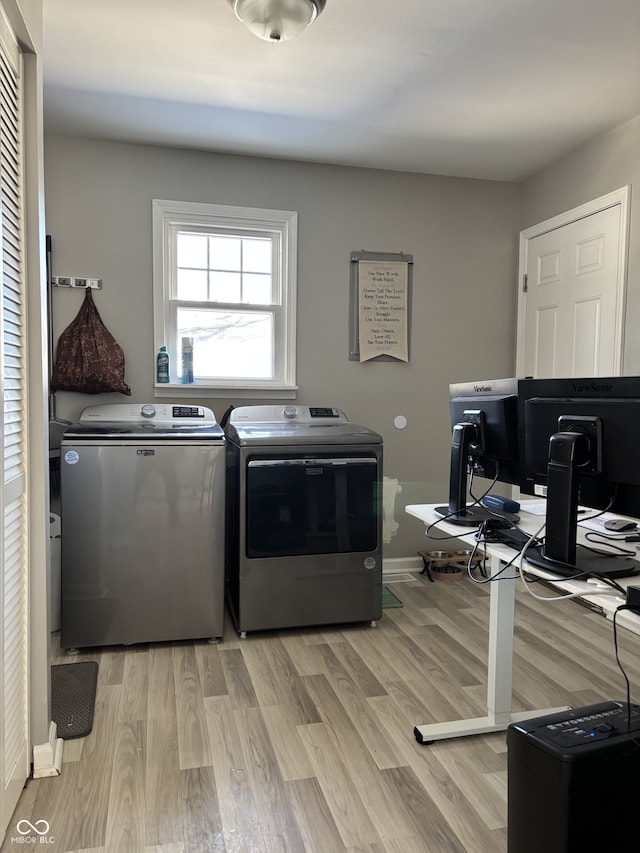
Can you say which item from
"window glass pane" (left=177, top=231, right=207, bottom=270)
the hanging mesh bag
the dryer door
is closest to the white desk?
the dryer door

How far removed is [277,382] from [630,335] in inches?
74.8

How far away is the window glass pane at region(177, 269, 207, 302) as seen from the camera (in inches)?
136

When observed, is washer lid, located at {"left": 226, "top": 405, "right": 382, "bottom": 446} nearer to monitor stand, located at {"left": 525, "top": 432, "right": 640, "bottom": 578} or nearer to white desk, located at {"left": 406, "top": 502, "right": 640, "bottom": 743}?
white desk, located at {"left": 406, "top": 502, "right": 640, "bottom": 743}

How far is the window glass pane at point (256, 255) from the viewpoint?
355 centimetres

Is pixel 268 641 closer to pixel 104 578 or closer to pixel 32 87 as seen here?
pixel 104 578

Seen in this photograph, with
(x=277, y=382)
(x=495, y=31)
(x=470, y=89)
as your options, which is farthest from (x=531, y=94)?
(x=277, y=382)

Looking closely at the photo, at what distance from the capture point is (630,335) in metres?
3.02

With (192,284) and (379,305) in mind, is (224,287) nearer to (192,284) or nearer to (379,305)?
(192,284)

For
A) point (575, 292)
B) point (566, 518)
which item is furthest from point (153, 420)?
point (575, 292)

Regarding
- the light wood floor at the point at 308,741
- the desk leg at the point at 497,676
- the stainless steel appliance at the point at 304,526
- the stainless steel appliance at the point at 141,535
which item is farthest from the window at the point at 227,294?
the desk leg at the point at 497,676

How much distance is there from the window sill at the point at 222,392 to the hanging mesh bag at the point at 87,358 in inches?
9.4

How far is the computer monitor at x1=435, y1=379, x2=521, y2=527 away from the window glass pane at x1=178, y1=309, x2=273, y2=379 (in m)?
1.78

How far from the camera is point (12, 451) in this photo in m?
1.62

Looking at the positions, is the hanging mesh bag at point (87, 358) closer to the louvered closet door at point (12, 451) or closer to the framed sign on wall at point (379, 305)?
the framed sign on wall at point (379, 305)
